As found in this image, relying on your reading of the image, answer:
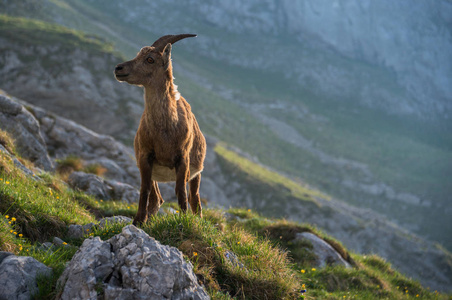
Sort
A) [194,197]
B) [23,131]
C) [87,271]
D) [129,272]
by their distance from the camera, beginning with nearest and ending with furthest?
[87,271], [129,272], [194,197], [23,131]

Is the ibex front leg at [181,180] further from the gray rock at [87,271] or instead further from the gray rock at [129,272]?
the gray rock at [87,271]

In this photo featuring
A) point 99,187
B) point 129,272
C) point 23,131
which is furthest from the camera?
point 23,131

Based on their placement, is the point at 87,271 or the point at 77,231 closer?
the point at 87,271

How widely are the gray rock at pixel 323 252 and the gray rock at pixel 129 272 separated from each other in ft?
24.5

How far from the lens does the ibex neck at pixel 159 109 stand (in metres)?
7.35

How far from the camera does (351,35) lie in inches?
6457

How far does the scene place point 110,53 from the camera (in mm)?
46781

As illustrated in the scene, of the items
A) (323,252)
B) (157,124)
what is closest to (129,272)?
(157,124)

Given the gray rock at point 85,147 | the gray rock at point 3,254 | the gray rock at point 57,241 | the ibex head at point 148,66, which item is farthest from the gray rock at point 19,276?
the gray rock at point 85,147

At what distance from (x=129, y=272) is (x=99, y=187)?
353 inches

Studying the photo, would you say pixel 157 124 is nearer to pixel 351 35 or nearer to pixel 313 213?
pixel 313 213

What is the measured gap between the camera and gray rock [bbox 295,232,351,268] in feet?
38.7

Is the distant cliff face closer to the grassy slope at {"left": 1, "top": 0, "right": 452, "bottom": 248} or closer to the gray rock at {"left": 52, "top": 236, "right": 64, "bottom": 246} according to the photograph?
the grassy slope at {"left": 1, "top": 0, "right": 452, "bottom": 248}

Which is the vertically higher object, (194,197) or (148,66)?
(148,66)
